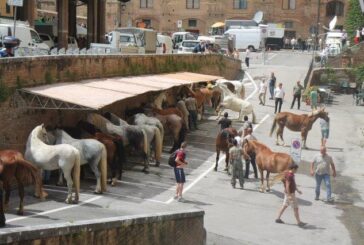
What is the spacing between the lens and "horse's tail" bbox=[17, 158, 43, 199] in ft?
50.2

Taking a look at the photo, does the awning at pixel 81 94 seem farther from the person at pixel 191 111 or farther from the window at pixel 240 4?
the window at pixel 240 4

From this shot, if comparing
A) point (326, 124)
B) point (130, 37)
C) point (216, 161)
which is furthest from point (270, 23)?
point (216, 161)

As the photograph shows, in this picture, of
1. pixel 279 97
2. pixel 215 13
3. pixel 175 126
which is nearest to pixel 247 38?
pixel 215 13

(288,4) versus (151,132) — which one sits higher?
(288,4)

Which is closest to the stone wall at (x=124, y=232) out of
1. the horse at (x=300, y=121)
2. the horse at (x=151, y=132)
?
the horse at (x=151, y=132)

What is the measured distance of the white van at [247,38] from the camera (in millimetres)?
68188

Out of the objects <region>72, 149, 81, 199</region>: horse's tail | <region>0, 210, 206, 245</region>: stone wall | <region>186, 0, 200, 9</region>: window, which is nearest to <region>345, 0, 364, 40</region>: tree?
<region>186, 0, 200, 9</region>: window

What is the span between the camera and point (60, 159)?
16797 millimetres

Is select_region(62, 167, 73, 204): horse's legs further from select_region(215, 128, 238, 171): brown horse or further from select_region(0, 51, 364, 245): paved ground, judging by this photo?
select_region(215, 128, 238, 171): brown horse

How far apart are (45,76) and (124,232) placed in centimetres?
938

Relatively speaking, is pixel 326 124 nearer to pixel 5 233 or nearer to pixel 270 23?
pixel 5 233

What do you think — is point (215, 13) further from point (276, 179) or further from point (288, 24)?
point (276, 179)

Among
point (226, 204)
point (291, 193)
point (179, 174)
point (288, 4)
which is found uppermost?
point (288, 4)

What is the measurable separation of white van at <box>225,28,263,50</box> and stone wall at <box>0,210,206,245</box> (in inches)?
2167
